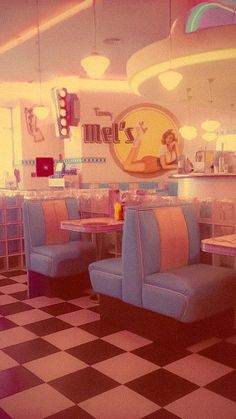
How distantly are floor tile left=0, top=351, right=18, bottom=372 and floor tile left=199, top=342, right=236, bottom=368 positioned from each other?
1244mm

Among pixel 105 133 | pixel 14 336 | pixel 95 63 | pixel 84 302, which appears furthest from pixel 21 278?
pixel 105 133

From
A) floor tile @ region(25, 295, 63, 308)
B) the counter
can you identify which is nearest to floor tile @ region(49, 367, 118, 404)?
floor tile @ region(25, 295, 63, 308)

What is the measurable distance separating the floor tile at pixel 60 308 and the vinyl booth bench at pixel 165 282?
527 millimetres

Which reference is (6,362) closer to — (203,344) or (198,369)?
(198,369)

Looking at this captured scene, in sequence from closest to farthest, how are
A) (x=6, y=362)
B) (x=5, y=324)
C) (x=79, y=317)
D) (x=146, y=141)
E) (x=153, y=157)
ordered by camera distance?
(x=6, y=362)
(x=5, y=324)
(x=79, y=317)
(x=146, y=141)
(x=153, y=157)

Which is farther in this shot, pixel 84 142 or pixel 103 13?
pixel 84 142

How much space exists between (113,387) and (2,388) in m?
0.63

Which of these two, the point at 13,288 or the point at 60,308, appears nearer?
the point at 60,308

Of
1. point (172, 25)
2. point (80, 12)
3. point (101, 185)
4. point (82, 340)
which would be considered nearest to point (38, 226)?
point (82, 340)

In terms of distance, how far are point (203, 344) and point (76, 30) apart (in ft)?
14.5

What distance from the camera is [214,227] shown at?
11.9 ft

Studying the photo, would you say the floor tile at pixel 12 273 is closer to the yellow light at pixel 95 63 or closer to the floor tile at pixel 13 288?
the floor tile at pixel 13 288

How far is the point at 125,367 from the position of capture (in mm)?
2756

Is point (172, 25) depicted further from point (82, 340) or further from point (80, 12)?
point (82, 340)
